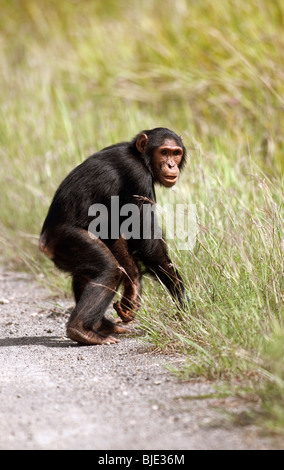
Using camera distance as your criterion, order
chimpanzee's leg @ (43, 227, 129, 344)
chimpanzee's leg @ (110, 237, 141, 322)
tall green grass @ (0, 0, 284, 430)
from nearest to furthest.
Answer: tall green grass @ (0, 0, 284, 430) → chimpanzee's leg @ (43, 227, 129, 344) → chimpanzee's leg @ (110, 237, 141, 322)

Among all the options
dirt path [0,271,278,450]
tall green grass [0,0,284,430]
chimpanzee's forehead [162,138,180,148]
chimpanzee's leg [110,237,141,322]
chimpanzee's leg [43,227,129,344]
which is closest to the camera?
dirt path [0,271,278,450]

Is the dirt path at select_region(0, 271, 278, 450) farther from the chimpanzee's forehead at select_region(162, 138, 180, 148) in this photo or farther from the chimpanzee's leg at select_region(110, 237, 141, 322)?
the chimpanzee's forehead at select_region(162, 138, 180, 148)

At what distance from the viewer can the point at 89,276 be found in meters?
4.77

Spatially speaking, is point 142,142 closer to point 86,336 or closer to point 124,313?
point 124,313

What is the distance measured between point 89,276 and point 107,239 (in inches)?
13.0

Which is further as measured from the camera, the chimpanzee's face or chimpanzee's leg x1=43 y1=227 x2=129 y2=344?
the chimpanzee's face

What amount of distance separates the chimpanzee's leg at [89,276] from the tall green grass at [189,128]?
30 cm

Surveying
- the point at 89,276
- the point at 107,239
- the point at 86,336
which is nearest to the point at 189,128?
the point at 107,239

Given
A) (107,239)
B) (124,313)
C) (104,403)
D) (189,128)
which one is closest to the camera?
(104,403)

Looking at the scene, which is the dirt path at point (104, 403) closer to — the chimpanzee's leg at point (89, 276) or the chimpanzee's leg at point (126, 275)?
the chimpanzee's leg at point (89, 276)

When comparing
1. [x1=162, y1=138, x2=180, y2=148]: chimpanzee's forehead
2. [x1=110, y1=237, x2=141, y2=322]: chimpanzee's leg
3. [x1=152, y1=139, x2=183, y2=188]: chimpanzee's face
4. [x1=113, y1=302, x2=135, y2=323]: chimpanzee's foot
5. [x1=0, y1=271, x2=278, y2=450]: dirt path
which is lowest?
[x1=0, y1=271, x2=278, y2=450]: dirt path

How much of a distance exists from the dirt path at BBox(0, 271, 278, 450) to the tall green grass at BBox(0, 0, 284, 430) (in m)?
0.18

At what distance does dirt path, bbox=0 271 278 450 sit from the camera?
3.03 meters

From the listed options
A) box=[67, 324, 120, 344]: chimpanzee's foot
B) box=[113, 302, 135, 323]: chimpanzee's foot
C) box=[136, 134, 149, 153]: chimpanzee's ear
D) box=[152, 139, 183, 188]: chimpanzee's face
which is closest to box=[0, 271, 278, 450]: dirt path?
box=[67, 324, 120, 344]: chimpanzee's foot
